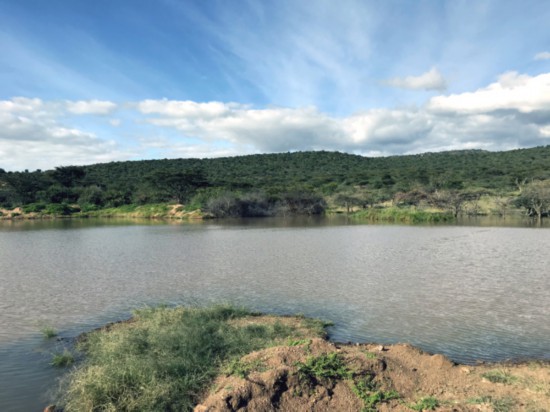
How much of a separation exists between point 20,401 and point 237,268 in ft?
41.1

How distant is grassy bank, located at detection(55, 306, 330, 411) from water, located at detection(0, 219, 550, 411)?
914mm

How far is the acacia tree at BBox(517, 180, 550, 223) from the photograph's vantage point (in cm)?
5100

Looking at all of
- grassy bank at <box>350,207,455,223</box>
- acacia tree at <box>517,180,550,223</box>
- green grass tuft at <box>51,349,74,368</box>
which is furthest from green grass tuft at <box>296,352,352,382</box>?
acacia tree at <box>517,180,550,223</box>

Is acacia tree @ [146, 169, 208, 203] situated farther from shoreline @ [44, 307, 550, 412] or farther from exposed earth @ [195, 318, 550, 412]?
exposed earth @ [195, 318, 550, 412]

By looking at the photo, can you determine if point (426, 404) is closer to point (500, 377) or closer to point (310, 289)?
point (500, 377)

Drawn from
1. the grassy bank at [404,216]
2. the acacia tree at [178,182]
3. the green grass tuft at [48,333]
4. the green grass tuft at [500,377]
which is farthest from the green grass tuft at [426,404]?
the acacia tree at [178,182]

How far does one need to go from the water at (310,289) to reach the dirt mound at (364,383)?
166 centimetres

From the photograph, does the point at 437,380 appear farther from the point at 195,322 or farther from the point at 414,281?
the point at 414,281

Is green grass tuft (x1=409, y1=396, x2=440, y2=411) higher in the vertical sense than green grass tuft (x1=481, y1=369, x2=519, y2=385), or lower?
higher

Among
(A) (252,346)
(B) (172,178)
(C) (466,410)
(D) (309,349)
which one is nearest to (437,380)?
(C) (466,410)

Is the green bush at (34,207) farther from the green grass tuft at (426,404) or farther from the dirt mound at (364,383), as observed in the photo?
the green grass tuft at (426,404)

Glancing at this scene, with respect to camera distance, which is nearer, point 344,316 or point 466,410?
point 466,410

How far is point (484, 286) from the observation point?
15641 millimetres

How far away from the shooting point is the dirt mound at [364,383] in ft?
21.0
